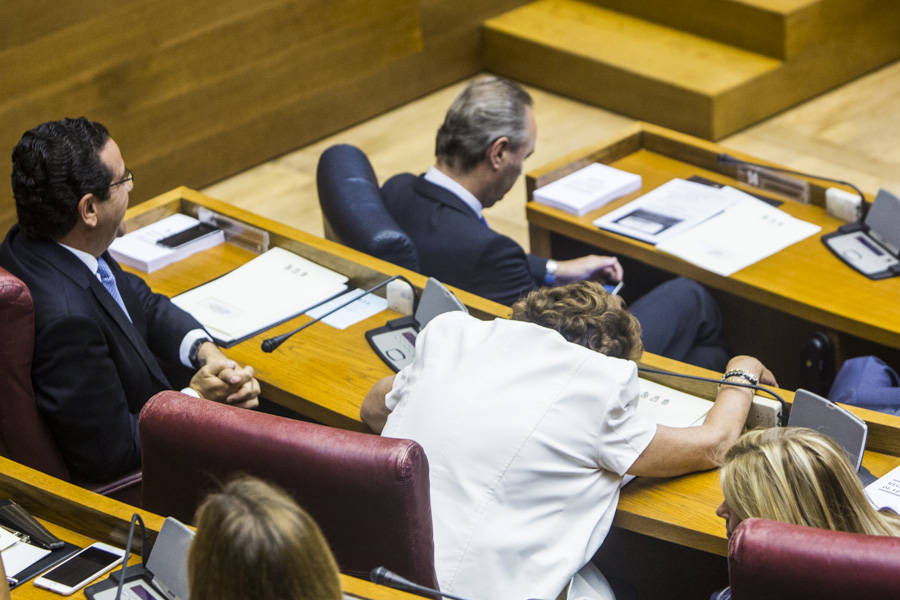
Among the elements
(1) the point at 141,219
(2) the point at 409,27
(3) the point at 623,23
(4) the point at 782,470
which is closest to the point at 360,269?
(1) the point at 141,219

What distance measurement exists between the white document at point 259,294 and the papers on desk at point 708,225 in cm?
88

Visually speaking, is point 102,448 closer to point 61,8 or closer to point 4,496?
point 4,496

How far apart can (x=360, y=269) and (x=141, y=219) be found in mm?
754

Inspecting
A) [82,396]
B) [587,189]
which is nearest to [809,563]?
[82,396]

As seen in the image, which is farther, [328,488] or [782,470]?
[328,488]

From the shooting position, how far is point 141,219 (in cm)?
331

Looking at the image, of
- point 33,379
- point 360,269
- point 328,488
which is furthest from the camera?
point 360,269

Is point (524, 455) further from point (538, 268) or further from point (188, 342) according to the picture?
point (538, 268)

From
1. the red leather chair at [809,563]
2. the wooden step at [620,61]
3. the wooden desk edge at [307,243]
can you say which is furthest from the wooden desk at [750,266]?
the wooden step at [620,61]

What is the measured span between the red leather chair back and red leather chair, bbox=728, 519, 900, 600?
4.71 ft

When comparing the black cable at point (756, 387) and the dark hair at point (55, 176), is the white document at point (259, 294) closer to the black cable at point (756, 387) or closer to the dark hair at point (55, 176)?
the dark hair at point (55, 176)

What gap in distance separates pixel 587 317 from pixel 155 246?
4.87 feet

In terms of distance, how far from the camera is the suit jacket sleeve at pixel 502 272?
117 inches

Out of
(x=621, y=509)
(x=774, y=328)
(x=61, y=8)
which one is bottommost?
(x=774, y=328)
